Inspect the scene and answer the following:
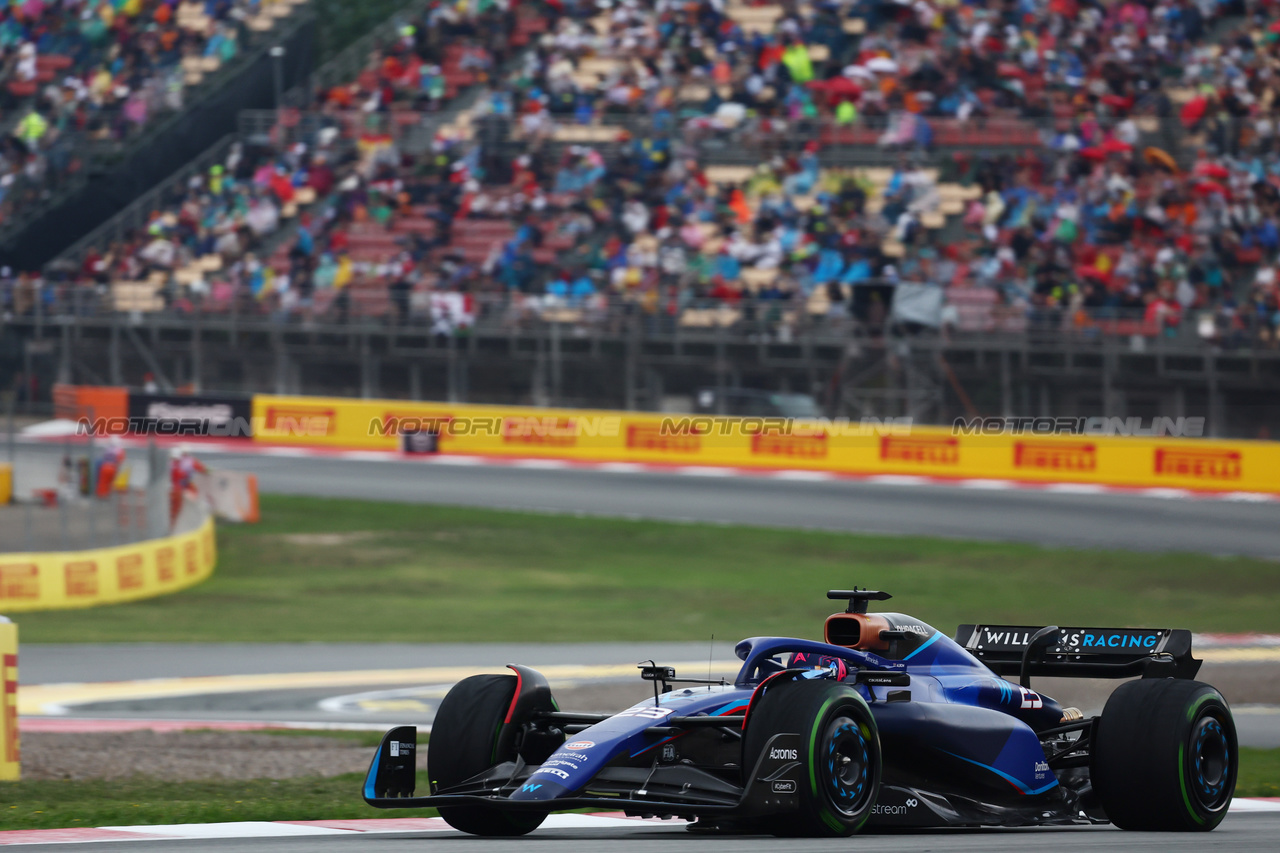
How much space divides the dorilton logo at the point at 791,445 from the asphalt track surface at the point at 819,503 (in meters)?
0.68

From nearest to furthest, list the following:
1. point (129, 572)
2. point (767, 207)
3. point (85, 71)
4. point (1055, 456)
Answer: point (129, 572) → point (1055, 456) → point (767, 207) → point (85, 71)

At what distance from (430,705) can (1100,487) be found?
50.5 feet

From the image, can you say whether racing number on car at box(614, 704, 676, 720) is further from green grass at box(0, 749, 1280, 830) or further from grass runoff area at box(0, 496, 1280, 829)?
grass runoff area at box(0, 496, 1280, 829)

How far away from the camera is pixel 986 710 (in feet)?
24.6

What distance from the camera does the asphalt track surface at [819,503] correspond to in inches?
945

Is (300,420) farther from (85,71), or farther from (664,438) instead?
(85,71)

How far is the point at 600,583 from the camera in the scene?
22.3m

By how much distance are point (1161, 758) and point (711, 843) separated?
2.04 m

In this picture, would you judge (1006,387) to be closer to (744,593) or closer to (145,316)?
(744,593)

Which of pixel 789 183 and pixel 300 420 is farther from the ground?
pixel 789 183

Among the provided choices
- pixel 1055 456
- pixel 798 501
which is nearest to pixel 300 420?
pixel 798 501
